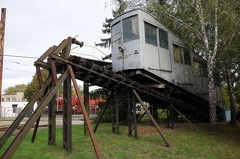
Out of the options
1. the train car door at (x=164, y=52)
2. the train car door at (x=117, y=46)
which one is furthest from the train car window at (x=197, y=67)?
the train car door at (x=117, y=46)

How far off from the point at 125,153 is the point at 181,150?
215cm

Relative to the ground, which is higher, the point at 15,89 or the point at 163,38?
the point at 15,89

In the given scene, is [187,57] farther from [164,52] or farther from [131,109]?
[131,109]

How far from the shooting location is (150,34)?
410 inches

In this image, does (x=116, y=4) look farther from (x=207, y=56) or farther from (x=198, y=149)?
(x=198, y=149)

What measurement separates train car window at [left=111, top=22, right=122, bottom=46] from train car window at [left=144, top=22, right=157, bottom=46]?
1.34 metres

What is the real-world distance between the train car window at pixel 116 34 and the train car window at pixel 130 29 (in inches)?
14.3

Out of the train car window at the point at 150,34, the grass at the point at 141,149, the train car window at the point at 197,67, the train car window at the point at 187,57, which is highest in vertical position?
the train car window at the point at 150,34

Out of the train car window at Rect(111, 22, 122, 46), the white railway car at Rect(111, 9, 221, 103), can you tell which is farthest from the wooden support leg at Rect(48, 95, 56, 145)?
the train car window at Rect(111, 22, 122, 46)

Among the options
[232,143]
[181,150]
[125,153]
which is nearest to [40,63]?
[125,153]

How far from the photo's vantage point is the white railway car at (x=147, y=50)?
387 inches

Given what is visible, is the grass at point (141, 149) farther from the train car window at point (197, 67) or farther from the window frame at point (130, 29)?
the train car window at point (197, 67)

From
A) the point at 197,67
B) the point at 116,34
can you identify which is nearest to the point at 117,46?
the point at 116,34

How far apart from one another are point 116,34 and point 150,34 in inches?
68.9
